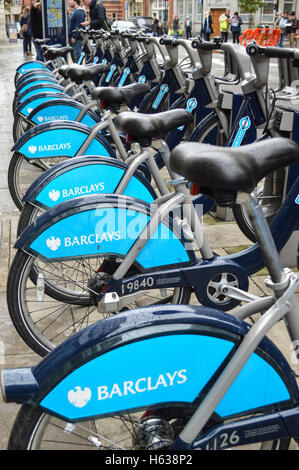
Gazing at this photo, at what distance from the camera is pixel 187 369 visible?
1.50 meters

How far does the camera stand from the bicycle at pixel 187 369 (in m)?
1.42

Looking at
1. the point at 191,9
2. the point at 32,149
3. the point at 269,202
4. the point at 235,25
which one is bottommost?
the point at 269,202

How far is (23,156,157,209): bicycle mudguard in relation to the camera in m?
2.97

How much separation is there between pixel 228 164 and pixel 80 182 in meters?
1.71

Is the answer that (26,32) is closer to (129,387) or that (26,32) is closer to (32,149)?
(32,149)

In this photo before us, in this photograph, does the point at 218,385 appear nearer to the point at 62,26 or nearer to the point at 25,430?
the point at 25,430

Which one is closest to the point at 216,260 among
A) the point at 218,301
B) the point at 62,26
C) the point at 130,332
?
the point at 218,301

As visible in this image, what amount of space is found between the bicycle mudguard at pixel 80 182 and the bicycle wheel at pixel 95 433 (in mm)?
1422

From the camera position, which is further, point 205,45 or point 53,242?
point 205,45

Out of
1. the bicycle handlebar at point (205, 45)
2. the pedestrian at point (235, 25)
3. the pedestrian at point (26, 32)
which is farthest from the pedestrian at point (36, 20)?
the pedestrian at point (235, 25)

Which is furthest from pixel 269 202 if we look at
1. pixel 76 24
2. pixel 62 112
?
pixel 76 24

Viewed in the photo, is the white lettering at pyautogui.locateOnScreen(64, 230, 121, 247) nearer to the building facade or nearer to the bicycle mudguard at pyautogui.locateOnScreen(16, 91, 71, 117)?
the bicycle mudguard at pyautogui.locateOnScreen(16, 91, 71, 117)
